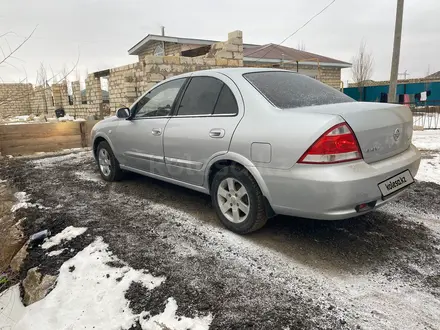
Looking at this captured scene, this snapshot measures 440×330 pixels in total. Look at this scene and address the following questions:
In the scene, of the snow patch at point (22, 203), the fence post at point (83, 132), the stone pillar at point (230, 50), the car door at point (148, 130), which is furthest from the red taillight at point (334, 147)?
the fence post at point (83, 132)

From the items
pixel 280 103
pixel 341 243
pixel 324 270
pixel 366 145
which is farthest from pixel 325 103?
pixel 324 270

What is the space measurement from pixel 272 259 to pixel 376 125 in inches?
54.3

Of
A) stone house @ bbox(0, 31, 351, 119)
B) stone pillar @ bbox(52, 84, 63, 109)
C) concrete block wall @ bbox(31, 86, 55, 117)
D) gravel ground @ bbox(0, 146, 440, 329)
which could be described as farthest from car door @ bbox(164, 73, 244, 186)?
concrete block wall @ bbox(31, 86, 55, 117)

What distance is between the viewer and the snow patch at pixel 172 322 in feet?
6.06

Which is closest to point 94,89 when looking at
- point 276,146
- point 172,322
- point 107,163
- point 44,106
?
point 107,163

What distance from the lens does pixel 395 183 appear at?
8.39 feet

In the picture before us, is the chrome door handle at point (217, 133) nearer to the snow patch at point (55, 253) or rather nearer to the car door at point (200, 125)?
the car door at point (200, 125)

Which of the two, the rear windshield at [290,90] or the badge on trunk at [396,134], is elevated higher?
the rear windshield at [290,90]

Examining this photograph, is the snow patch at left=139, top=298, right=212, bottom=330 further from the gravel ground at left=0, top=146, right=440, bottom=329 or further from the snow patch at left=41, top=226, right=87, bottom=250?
the snow patch at left=41, top=226, right=87, bottom=250

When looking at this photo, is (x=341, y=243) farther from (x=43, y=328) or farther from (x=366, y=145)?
(x=43, y=328)

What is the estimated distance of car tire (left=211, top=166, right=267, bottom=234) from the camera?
2.72 metres

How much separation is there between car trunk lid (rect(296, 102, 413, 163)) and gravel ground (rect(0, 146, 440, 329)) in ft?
2.81

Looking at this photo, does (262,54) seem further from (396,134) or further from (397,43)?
(396,134)

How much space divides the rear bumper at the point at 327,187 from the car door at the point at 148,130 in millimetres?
1650
